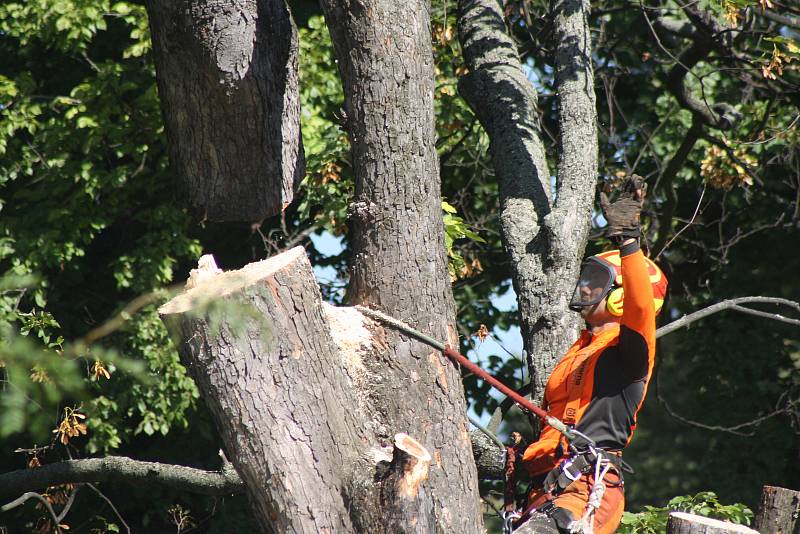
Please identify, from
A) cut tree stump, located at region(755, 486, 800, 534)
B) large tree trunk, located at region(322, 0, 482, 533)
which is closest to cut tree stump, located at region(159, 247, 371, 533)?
large tree trunk, located at region(322, 0, 482, 533)

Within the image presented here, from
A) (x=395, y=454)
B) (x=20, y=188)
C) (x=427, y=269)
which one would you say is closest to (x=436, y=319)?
(x=427, y=269)

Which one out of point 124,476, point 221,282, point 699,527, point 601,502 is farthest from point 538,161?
point 124,476

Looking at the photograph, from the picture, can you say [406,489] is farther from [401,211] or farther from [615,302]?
[615,302]

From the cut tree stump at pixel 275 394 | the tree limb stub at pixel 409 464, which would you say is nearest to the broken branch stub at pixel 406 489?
the tree limb stub at pixel 409 464

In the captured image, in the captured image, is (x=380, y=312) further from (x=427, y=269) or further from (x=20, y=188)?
(x=20, y=188)

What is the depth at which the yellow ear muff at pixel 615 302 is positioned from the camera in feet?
11.9

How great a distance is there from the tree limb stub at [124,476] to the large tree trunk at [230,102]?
1294 millimetres

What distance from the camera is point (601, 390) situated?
347cm

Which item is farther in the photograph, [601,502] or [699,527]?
[601,502]

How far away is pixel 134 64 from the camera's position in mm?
6531

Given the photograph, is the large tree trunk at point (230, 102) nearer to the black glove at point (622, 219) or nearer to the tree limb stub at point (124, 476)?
the tree limb stub at point (124, 476)

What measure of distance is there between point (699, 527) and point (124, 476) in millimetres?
2825

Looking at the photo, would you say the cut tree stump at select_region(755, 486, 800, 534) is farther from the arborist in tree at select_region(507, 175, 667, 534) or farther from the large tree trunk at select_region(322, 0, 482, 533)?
the large tree trunk at select_region(322, 0, 482, 533)

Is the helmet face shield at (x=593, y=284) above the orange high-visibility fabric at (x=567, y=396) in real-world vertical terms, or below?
above
